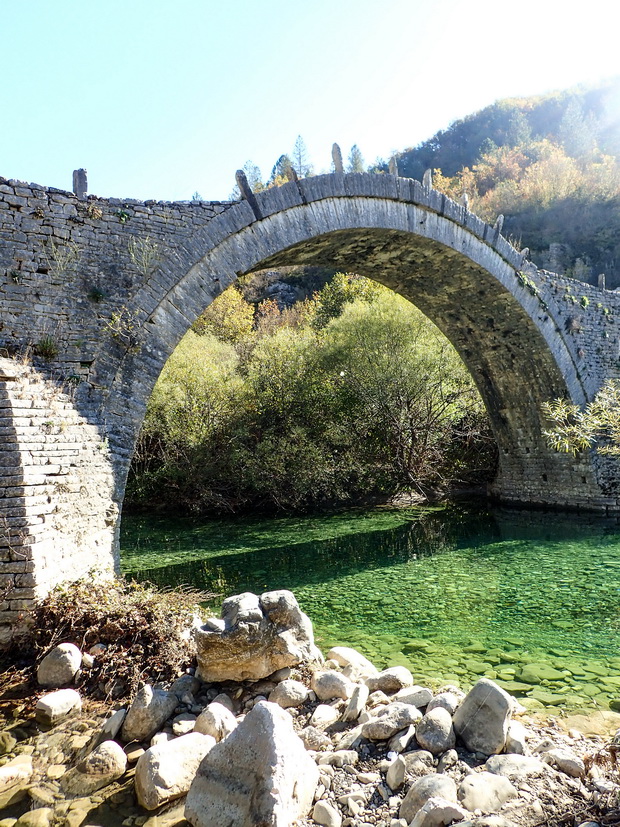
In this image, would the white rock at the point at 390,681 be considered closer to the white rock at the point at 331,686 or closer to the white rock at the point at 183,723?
the white rock at the point at 331,686

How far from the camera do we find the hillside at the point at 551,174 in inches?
1193

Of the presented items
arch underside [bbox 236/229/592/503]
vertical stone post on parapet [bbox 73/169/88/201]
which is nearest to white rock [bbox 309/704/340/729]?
vertical stone post on parapet [bbox 73/169/88/201]

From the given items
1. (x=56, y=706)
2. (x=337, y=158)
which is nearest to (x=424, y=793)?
(x=56, y=706)

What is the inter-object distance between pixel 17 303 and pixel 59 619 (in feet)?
11.3

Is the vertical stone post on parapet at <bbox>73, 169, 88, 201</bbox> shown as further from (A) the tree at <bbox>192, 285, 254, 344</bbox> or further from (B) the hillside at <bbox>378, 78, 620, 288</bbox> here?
(B) the hillside at <bbox>378, 78, 620, 288</bbox>

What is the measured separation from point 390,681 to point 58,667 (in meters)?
2.60

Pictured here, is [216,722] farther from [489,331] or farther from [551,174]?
[551,174]

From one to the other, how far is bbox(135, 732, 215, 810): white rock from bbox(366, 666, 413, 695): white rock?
1.40m

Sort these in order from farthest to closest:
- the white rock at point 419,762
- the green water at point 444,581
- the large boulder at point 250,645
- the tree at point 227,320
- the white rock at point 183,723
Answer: the tree at point 227,320 → the green water at point 444,581 → the large boulder at point 250,645 → the white rock at point 183,723 → the white rock at point 419,762

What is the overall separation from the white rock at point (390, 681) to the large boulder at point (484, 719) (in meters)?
0.79

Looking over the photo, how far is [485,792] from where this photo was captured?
2.68 meters

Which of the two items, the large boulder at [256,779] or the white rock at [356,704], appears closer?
the large boulder at [256,779]

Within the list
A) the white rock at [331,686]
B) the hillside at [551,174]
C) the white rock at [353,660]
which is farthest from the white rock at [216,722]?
the hillside at [551,174]

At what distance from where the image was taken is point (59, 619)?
4.54 m
